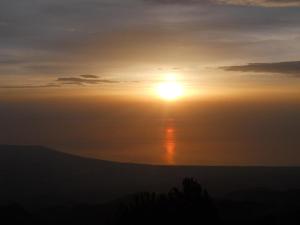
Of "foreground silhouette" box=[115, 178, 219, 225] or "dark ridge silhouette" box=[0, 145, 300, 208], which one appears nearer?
"foreground silhouette" box=[115, 178, 219, 225]

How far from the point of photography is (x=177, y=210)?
14172 millimetres

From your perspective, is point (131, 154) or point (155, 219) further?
point (131, 154)

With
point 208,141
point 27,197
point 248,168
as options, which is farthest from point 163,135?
point 27,197

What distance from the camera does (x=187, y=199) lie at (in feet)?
47.4

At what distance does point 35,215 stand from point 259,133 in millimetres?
92751

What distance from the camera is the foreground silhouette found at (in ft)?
46.2

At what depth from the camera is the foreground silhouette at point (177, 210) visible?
14094mm

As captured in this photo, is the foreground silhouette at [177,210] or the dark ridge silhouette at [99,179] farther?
the dark ridge silhouette at [99,179]

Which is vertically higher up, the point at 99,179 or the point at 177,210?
the point at 99,179

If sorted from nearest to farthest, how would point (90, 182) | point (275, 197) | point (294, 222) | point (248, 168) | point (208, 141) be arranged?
1. point (294, 222)
2. point (275, 197)
3. point (90, 182)
4. point (248, 168)
5. point (208, 141)

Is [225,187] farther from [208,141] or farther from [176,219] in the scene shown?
[208,141]

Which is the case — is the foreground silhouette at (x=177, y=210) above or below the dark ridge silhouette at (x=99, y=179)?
below

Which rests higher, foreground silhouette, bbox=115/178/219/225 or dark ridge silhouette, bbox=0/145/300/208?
dark ridge silhouette, bbox=0/145/300/208

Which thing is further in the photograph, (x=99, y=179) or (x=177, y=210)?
(x=99, y=179)
